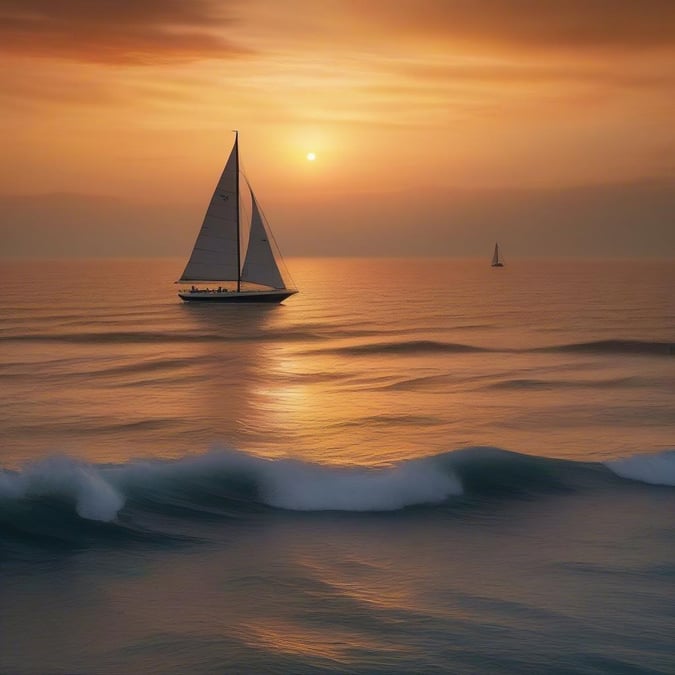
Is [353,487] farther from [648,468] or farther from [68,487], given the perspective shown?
[648,468]

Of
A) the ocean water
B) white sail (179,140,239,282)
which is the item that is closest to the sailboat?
white sail (179,140,239,282)

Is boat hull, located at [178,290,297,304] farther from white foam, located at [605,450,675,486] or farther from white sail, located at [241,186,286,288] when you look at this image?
white foam, located at [605,450,675,486]

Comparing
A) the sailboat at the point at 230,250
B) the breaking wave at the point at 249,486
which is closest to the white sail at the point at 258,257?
the sailboat at the point at 230,250

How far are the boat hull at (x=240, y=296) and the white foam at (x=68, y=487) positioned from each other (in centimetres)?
6294

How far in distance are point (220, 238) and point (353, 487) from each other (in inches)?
2595

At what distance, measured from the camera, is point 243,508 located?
19266 millimetres

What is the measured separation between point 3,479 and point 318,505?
22.3 feet

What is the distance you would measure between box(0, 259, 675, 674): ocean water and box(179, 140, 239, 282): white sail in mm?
42009

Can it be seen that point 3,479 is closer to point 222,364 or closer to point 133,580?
point 133,580

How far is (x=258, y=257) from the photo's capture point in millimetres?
83625

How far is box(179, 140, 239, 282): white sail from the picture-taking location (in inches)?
3302

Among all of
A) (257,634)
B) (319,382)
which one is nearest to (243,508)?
(257,634)

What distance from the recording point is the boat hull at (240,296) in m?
82.9

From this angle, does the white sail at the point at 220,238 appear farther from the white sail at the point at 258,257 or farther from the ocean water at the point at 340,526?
the ocean water at the point at 340,526
